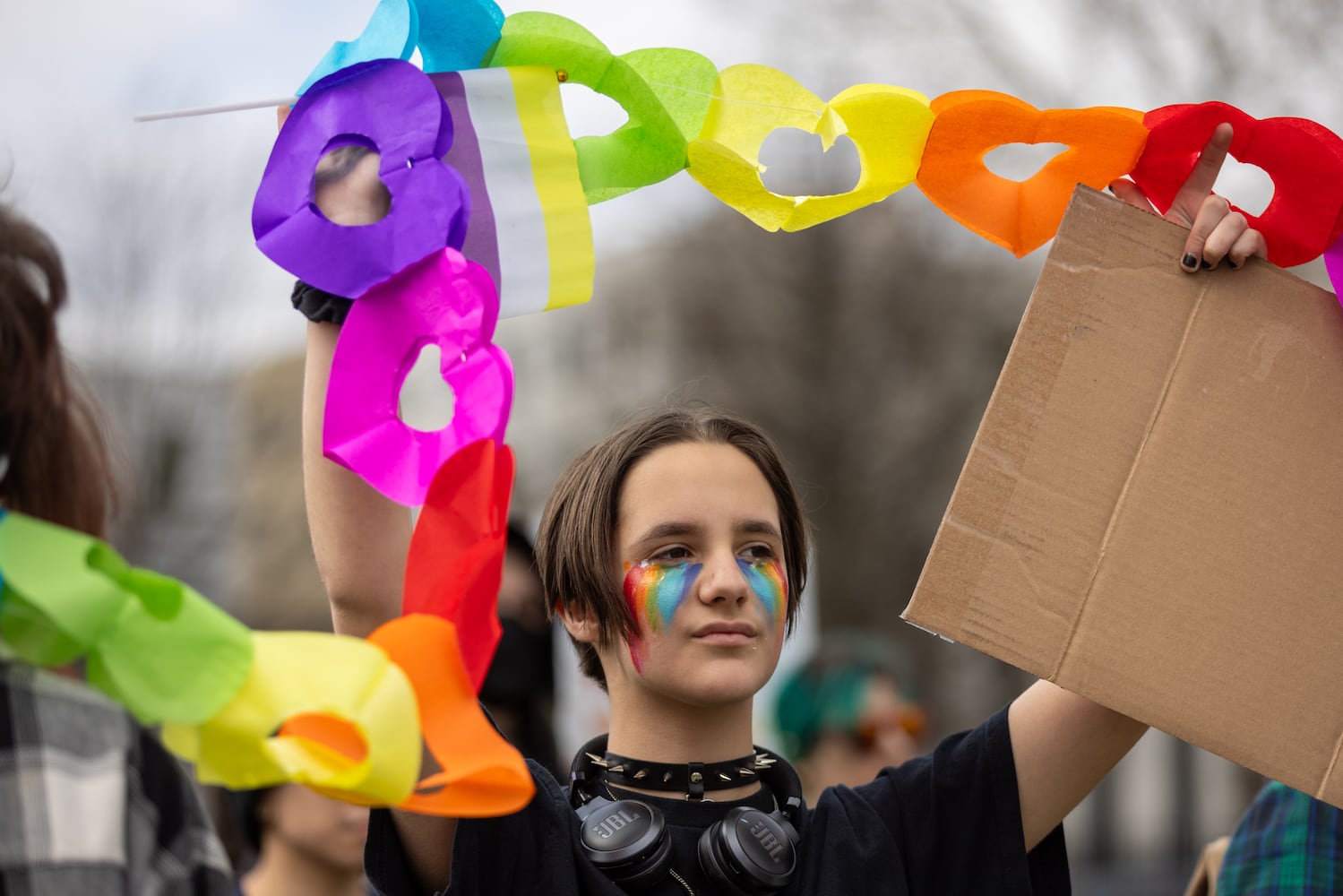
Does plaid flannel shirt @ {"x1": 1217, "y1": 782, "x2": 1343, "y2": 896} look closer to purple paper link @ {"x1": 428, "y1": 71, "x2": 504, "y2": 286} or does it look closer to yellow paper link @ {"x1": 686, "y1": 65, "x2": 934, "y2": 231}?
yellow paper link @ {"x1": 686, "y1": 65, "x2": 934, "y2": 231}

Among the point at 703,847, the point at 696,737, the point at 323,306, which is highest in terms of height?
the point at 323,306

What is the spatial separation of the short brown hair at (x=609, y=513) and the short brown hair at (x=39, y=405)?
94 centimetres

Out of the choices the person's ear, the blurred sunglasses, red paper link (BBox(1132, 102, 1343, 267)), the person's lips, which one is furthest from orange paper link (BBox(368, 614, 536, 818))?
the blurred sunglasses

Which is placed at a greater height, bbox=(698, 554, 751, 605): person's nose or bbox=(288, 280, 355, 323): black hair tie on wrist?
bbox=(288, 280, 355, 323): black hair tie on wrist

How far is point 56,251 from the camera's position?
1613 mm

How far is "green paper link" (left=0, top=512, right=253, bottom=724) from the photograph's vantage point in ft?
4.86

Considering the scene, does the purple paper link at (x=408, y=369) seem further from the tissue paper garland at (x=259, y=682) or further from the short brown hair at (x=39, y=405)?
the short brown hair at (x=39, y=405)

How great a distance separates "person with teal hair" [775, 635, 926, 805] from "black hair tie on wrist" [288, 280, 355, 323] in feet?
11.1

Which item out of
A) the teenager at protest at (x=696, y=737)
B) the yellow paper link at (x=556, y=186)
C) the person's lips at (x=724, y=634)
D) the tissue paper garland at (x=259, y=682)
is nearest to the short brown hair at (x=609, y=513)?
the teenager at protest at (x=696, y=737)

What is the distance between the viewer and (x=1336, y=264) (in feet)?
7.53

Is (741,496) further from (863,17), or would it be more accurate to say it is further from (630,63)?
(863,17)

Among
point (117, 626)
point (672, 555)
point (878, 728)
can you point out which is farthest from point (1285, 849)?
point (878, 728)

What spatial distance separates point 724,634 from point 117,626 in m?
0.99

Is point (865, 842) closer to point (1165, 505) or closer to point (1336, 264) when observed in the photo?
point (1165, 505)
